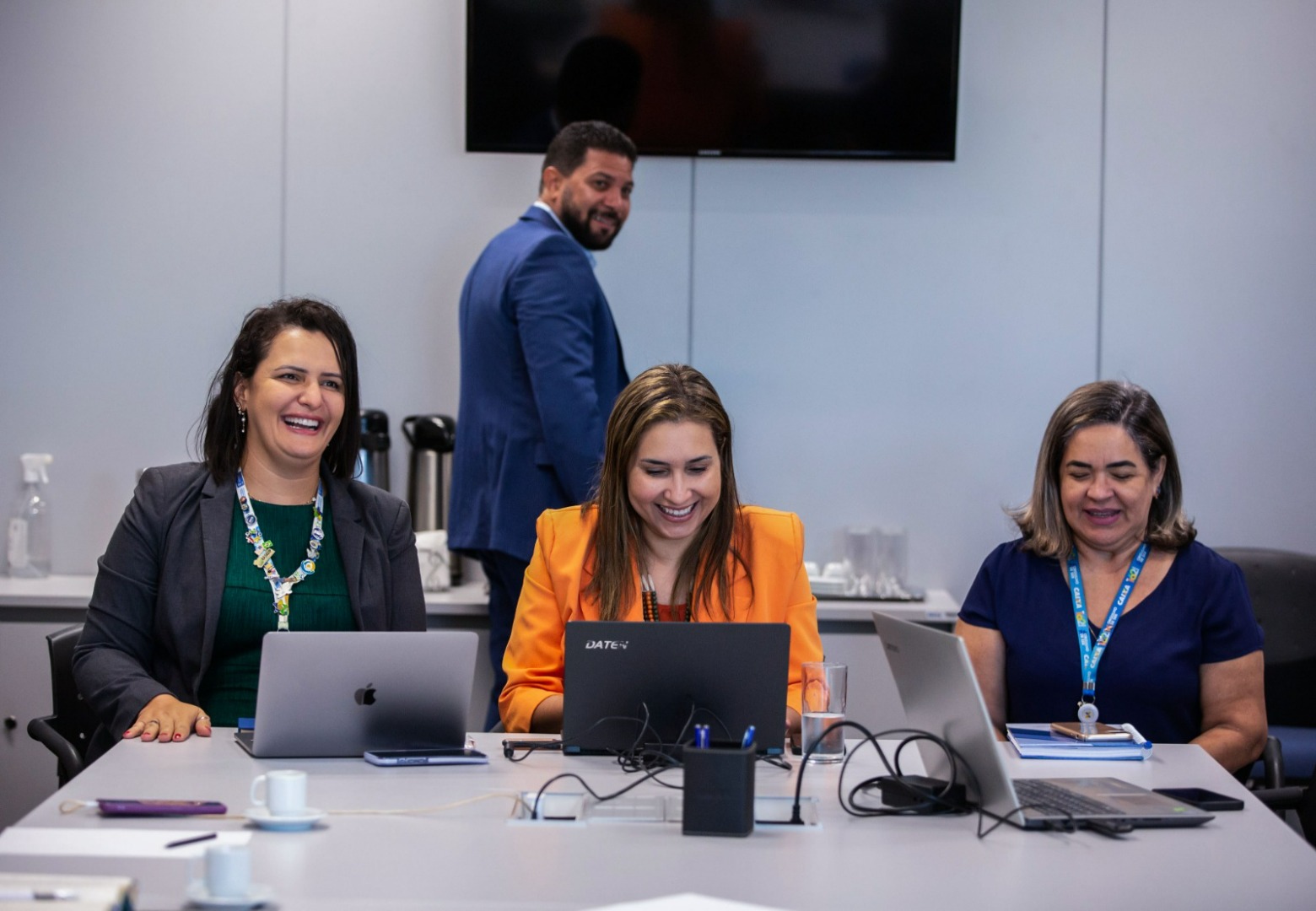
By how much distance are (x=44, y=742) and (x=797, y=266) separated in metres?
2.43

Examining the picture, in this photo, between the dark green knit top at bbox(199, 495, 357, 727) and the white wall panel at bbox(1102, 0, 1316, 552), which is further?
the white wall panel at bbox(1102, 0, 1316, 552)

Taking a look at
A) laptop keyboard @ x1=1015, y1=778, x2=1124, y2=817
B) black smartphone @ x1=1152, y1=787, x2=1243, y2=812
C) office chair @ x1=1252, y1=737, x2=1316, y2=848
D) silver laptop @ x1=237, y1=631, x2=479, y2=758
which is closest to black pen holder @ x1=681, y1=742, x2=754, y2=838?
laptop keyboard @ x1=1015, y1=778, x2=1124, y2=817

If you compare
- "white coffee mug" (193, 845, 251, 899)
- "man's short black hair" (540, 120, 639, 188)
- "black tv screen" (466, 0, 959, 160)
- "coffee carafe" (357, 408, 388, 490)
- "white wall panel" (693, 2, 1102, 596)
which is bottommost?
"white coffee mug" (193, 845, 251, 899)

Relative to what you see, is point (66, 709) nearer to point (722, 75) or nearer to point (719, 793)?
point (719, 793)

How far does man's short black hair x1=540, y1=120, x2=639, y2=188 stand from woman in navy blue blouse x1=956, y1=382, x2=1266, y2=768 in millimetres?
1462

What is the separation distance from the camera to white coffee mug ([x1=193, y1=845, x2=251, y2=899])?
1.43 meters

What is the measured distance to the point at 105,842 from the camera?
1651mm

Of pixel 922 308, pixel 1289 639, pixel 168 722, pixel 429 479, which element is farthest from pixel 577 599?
pixel 922 308

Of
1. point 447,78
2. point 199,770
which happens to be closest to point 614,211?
point 447,78

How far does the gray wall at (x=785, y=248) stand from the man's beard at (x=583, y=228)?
356 millimetres

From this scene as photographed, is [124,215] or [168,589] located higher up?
[124,215]

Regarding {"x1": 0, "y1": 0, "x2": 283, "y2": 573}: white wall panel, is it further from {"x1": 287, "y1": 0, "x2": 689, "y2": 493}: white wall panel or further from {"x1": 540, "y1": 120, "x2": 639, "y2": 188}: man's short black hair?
{"x1": 540, "y1": 120, "x2": 639, "y2": 188}: man's short black hair

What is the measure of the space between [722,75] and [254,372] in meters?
1.88

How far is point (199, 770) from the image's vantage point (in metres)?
2.02
